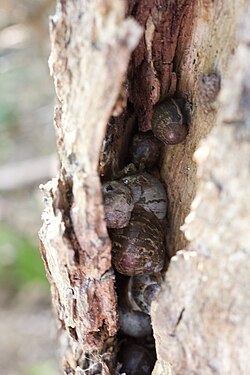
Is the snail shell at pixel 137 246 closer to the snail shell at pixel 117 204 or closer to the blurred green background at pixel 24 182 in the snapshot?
the snail shell at pixel 117 204

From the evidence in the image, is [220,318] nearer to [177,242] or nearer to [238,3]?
[177,242]

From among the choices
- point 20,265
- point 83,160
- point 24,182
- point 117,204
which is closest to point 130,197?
point 117,204

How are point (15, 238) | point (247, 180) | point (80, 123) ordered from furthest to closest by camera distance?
point (15, 238)
point (80, 123)
point (247, 180)

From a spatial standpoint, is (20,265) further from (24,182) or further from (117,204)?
(117,204)

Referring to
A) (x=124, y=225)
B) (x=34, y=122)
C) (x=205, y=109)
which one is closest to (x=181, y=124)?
(x=205, y=109)

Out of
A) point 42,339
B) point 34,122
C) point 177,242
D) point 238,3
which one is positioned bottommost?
point 42,339

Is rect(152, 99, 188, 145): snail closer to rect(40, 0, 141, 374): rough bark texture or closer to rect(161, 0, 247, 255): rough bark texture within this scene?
rect(161, 0, 247, 255): rough bark texture

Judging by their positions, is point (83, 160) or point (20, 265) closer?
point (83, 160)
